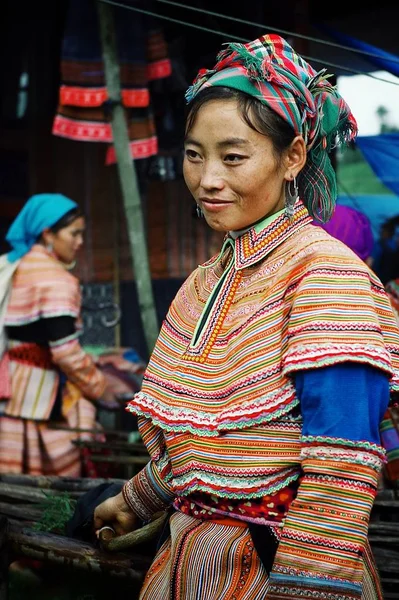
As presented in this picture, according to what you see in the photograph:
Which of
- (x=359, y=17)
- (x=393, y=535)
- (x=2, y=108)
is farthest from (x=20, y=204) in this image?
(x=393, y=535)

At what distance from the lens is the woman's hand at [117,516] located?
2.18m

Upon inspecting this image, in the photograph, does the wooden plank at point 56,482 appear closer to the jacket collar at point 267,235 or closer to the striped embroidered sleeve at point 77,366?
the striped embroidered sleeve at point 77,366

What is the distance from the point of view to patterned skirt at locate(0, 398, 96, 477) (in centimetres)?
502

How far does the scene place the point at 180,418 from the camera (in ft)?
5.62

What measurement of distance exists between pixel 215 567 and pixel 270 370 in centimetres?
41

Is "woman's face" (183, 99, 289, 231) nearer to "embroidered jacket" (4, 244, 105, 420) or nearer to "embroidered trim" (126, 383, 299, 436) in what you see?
"embroidered trim" (126, 383, 299, 436)

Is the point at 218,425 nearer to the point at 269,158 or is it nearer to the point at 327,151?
the point at 269,158

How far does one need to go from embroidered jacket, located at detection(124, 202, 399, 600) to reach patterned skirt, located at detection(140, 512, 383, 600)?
0.09 m

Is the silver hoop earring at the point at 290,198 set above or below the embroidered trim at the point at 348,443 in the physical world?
above

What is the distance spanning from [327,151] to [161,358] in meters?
0.59

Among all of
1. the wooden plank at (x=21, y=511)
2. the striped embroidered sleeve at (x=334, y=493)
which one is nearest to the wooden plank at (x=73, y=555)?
the wooden plank at (x=21, y=511)

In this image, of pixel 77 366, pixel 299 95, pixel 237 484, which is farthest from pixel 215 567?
pixel 77 366

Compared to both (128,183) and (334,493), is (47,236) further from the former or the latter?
(334,493)

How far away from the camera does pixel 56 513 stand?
9.72 feet
